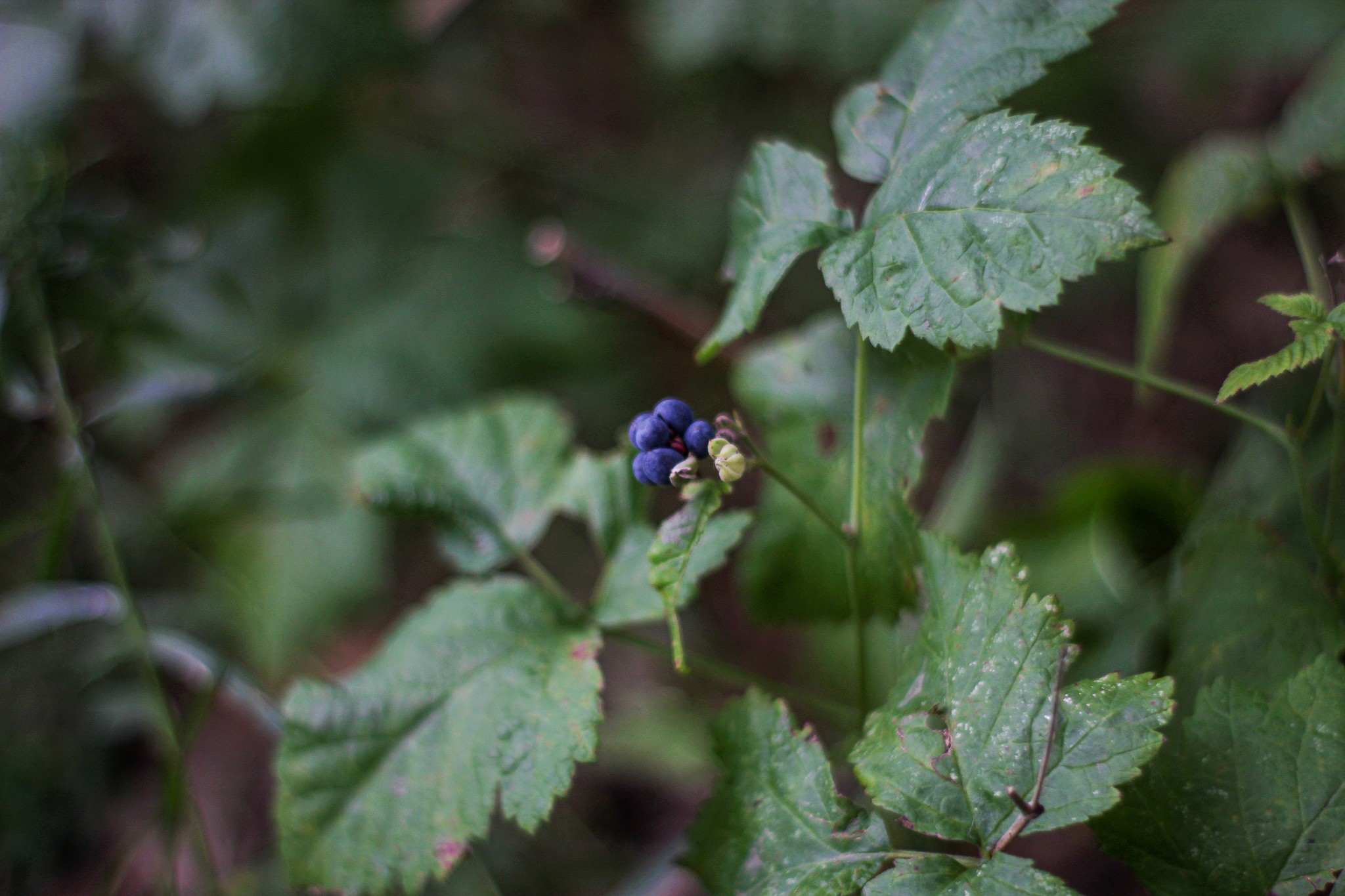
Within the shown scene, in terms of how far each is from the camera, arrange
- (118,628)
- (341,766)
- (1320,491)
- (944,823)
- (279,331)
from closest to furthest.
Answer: (944,823)
(341,766)
(1320,491)
(118,628)
(279,331)

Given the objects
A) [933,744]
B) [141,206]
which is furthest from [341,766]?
[141,206]

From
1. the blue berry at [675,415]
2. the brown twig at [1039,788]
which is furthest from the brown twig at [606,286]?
the brown twig at [1039,788]

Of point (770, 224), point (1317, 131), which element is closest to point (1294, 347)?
point (770, 224)

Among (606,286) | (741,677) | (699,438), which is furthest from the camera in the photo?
(606,286)

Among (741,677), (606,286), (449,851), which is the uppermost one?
(606,286)

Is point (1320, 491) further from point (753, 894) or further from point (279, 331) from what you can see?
point (279, 331)

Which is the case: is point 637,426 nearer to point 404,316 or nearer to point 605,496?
point 605,496

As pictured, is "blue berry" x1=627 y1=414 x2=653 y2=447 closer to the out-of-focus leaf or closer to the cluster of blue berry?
the cluster of blue berry

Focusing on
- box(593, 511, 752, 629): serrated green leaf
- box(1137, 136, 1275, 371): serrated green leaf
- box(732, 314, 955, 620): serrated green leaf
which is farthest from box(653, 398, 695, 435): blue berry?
box(1137, 136, 1275, 371): serrated green leaf
